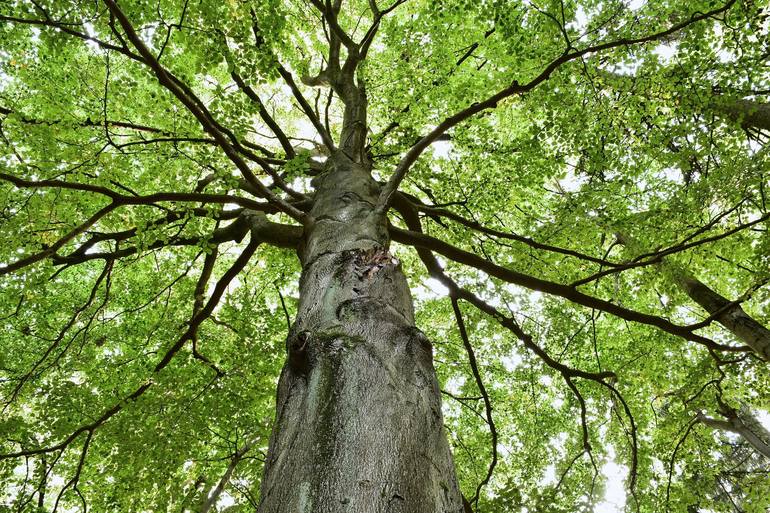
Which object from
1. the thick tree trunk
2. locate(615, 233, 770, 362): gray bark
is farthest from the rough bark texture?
the thick tree trunk

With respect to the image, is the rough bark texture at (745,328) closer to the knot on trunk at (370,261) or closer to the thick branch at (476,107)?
the thick branch at (476,107)

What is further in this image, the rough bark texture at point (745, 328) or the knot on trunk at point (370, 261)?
the rough bark texture at point (745, 328)

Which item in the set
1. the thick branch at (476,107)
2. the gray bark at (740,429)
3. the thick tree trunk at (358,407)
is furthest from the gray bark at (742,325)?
the thick tree trunk at (358,407)

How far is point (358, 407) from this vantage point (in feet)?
4.39

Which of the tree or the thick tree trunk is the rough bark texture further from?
the thick tree trunk

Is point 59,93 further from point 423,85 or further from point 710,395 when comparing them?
point 710,395

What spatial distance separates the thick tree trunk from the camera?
112cm

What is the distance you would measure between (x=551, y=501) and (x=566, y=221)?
2879 mm

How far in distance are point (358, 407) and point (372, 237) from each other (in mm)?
1458

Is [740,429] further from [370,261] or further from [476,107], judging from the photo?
[370,261]

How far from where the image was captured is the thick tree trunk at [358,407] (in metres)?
1.12

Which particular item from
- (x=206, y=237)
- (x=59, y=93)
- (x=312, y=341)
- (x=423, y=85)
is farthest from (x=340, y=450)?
(x=59, y=93)

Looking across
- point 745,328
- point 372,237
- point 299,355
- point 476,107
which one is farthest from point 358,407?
point 745,328

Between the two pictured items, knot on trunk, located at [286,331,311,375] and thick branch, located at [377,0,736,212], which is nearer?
knot on trunk, located at [286,331,311,375]
